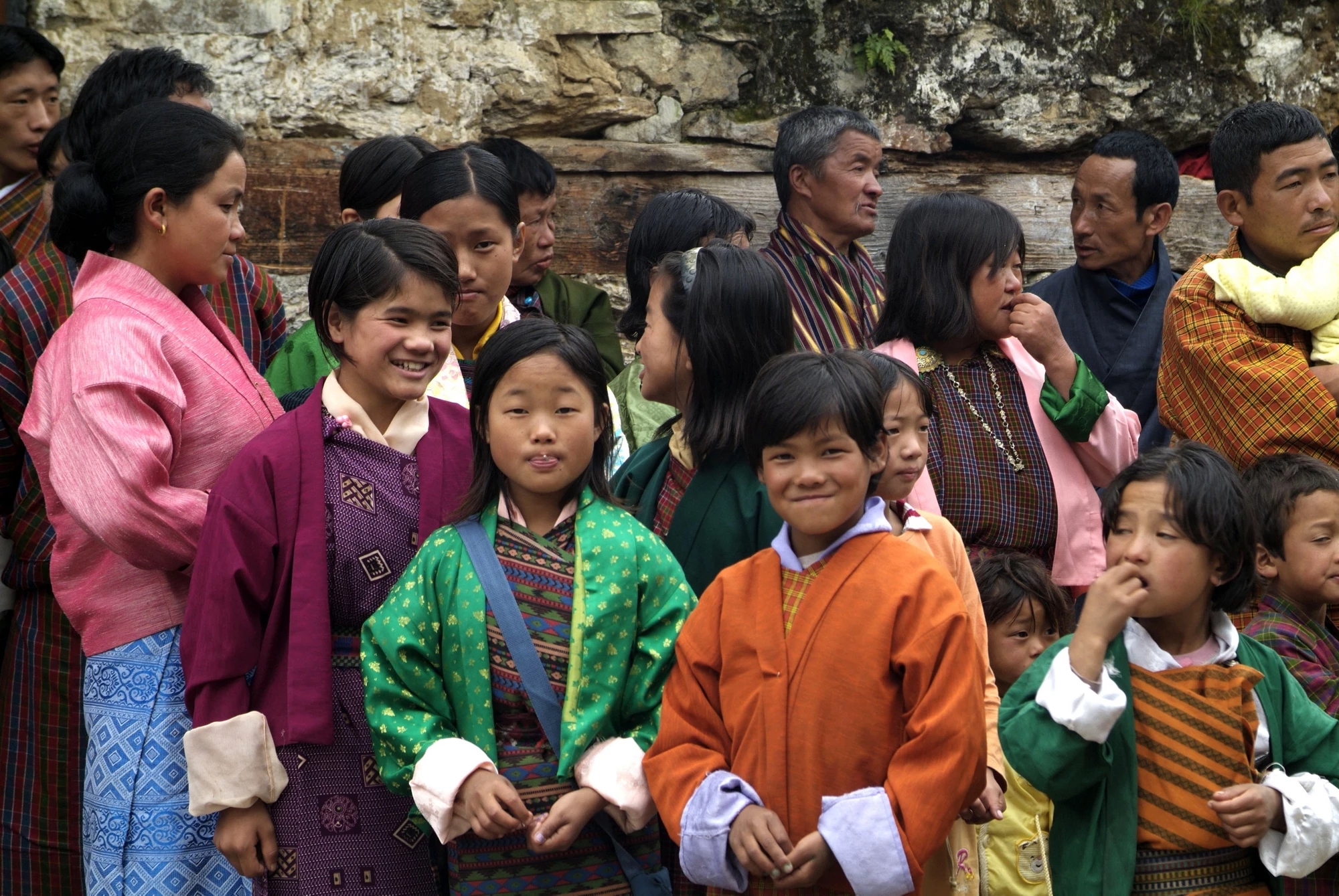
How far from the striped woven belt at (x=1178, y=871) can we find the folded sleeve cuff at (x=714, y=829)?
0.64 metres

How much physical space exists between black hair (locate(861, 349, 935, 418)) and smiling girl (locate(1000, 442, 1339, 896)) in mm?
560

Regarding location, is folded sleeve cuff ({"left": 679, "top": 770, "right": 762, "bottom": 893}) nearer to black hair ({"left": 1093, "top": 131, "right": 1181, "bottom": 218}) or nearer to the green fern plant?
black hair ({"left": 1093, "top": 131, "right": 1181, "bottom": 218})

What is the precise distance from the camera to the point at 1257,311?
3.73 meters

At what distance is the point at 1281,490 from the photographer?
3.15 metres

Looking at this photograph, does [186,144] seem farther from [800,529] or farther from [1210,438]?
[1210,438]

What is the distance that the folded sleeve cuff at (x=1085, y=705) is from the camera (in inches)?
90.9

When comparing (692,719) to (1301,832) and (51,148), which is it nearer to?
(1301,832)

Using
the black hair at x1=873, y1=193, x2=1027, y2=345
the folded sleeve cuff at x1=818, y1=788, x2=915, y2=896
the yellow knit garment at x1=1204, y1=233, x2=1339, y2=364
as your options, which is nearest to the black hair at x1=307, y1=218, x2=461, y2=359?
the black hair at x1=873, y1=193, x2=1027, y2=345

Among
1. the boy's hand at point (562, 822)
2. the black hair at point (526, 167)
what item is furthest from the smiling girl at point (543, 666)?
the black hair at point (526, 167)

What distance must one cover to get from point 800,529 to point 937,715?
1.35 feet

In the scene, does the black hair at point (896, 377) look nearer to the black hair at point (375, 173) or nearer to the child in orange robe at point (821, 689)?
the child in orange robe at point (821, 689)

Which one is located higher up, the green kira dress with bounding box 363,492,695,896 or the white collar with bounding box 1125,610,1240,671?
the white collar with bounding box 1125,610,1240,671

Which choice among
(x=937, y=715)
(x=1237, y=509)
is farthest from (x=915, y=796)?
(x=1237, y=509)

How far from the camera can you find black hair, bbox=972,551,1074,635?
346 centimetres
